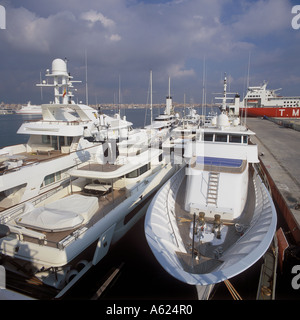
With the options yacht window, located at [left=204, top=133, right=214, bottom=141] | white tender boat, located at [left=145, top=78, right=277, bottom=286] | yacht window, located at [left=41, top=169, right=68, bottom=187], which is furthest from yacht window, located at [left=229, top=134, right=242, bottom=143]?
yacht window, located at [left=41, top=169, right=68, bottom=187]

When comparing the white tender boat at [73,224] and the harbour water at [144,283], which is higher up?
the white tender boat at [73,224]

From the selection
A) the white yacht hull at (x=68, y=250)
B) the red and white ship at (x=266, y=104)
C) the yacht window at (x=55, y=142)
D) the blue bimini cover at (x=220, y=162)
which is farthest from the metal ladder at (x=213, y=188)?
the red and white ship at (x=266, y=104)

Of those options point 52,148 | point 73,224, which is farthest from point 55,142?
point 73,224

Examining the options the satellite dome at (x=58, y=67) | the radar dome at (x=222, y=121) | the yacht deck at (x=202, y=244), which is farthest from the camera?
the satellite dome at (x=58, y=67)

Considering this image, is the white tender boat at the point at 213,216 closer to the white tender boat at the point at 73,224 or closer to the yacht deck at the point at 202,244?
the yacht deck at the point at 202,244

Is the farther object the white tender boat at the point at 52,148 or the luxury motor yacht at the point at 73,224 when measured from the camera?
the white tender boat at the point at 52,148

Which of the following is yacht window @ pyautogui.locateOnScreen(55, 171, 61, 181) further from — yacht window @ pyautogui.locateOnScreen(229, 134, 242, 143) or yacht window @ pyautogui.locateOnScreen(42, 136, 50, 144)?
yacht window @ pyautogui.locateOnScreen(229, 134, 242, 143)

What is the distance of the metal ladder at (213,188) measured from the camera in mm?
8684

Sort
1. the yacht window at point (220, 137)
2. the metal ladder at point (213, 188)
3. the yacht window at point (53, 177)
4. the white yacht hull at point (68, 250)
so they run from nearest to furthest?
the white yacht hull at point (68, 250) → the metal ladder at point (213, 188) → the yacht window at point (220, 137) → the yacht window at point (53, 177)

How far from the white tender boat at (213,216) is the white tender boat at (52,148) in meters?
5.96

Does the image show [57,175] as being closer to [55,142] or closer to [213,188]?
[55,142]

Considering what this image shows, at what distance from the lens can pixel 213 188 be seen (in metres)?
8.88

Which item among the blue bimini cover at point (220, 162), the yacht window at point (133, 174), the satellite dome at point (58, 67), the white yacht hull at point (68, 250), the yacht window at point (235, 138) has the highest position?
the satellite dome at point (58, 67)
